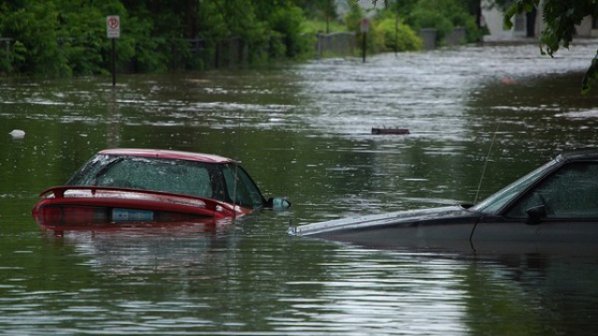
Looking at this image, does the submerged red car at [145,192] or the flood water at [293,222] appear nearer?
the flood water at [293,222]

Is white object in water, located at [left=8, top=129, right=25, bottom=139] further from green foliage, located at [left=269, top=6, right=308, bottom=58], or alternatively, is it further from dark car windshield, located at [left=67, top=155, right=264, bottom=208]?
green foliage, located at [left=269, top=6, right=308, bottom=58]

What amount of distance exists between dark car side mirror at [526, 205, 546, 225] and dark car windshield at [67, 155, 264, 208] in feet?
16.4

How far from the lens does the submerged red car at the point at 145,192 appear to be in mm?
15945

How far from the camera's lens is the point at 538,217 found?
A: 1248 centimetres

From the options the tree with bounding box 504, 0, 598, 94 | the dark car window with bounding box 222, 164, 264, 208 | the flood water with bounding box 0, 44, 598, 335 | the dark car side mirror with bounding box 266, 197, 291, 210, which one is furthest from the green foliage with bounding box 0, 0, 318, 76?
the tree with bounding box 504, 0, 598, 94

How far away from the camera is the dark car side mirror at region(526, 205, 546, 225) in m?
12.5

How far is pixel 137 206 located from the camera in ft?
52.5

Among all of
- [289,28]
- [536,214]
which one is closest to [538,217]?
[536,214]

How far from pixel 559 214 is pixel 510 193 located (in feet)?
1.42

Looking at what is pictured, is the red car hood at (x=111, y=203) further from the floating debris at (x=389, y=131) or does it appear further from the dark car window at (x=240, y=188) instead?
the floating debris at (x=389, y=131)

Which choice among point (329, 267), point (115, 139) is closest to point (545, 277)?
point (329, 267)

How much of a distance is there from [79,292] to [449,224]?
2.99 m

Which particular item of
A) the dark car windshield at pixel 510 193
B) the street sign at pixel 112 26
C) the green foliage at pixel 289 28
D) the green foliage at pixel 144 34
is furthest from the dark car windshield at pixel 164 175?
the green foliage at pixel 289 28

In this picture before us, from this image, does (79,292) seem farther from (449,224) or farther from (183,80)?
(183,80)
